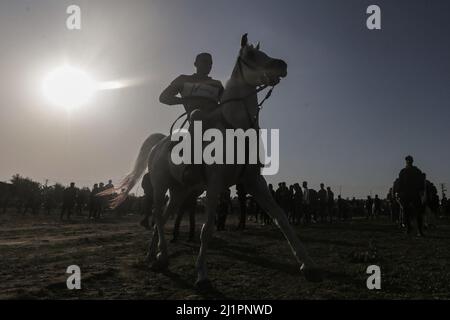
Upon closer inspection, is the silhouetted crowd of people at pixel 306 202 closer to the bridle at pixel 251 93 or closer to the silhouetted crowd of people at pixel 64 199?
the silhouetted crowd of people at pixel 64 199

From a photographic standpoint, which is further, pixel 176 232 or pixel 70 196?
pixel 70 196

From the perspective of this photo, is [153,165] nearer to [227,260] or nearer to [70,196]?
[227,260]

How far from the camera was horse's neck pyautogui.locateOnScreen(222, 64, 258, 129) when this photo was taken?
5395 mm

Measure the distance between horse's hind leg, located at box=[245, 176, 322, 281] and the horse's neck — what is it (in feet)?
2.49

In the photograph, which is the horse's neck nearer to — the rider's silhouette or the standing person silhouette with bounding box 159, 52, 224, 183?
the standing person silhouette with bounding box 159, 52, 224, 183

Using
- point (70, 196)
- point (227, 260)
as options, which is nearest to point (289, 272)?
point (227, 260)

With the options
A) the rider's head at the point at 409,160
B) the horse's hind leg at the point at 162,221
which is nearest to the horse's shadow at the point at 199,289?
the horse's hind leg at the point at 162,221

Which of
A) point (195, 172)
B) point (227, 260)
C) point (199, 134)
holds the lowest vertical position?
point (227, 260)

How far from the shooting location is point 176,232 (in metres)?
11.1

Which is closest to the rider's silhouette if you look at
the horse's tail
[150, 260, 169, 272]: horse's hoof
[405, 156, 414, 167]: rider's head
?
the horse's tail

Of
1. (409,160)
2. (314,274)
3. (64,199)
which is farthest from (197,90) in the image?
(64,199)

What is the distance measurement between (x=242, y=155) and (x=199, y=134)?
0.71 m

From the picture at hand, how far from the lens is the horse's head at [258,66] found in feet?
16.7
